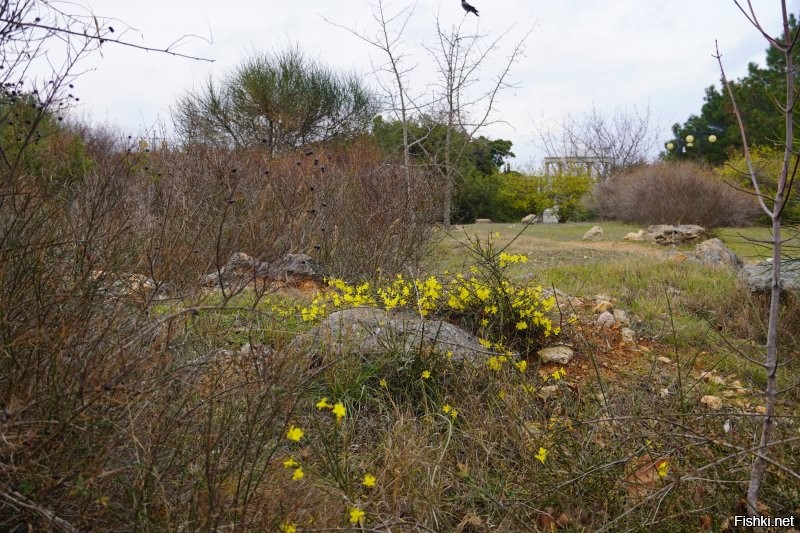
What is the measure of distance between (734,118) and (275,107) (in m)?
14.9

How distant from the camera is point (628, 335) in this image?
4.17m

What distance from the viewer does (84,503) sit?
1553mm

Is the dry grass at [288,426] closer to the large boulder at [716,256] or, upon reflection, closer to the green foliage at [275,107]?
the large boulder at [716,256]

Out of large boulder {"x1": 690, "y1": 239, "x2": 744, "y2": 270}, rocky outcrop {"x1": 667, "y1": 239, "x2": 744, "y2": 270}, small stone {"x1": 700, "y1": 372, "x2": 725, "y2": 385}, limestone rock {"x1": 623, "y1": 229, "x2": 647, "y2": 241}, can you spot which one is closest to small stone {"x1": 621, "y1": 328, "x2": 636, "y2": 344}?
small stone {"x1": 700, "y1": 372, "x2": 725, "y2": 385}

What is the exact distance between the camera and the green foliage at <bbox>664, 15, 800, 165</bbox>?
1841 centimetres

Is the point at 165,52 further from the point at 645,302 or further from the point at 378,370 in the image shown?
the point at 645,302

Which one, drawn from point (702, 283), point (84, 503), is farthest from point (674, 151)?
point (84, 503)

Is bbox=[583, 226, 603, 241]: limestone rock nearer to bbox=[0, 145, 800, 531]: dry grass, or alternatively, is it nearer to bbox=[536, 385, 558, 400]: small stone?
bbox=[0, 145, 800, 531]: dry grass

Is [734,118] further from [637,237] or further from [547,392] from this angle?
[547,392]

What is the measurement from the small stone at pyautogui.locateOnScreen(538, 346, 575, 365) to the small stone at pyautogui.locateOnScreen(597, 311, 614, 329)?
0.77 meters

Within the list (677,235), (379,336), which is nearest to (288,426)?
(379,336)

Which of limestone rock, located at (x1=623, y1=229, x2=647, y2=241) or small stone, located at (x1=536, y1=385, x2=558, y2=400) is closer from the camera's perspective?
small stone, located at (x1=536, y1=385, x2=558, y2=400)

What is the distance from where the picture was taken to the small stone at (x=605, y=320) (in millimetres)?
4315

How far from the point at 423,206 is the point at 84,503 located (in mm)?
5613
